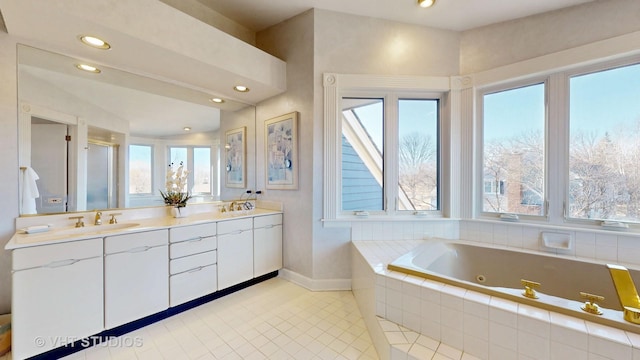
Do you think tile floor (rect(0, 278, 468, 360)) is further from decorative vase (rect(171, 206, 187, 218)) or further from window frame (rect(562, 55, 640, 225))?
window frame (rect(562, 55, 640, 225))

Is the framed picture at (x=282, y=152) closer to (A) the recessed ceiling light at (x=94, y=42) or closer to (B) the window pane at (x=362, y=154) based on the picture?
(B) the window pane at (x=362, y=154)

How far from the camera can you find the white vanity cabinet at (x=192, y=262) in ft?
6.30

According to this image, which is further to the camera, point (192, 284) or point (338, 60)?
point (338, 60)

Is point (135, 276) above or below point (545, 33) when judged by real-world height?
below

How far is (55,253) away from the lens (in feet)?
4.72

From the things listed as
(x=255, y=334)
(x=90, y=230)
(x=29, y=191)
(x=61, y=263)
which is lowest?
(x=255, y=334)

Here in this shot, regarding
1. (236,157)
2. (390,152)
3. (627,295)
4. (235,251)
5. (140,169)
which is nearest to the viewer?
(627,295)

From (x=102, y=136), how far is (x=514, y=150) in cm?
384

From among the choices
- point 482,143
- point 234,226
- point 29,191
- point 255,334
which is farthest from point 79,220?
point 482,143

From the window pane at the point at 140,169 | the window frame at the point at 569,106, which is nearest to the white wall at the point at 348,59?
the window frame at the point at 569,106

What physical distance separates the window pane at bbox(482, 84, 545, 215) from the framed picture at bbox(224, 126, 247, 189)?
273 centimetres

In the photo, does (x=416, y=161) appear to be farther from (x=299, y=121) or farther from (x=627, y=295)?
(x=627, y=295)

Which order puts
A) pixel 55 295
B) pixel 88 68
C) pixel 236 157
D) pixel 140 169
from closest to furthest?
pixel 55 295
pixel 88 68
pixel 140 169
pixel 236 157

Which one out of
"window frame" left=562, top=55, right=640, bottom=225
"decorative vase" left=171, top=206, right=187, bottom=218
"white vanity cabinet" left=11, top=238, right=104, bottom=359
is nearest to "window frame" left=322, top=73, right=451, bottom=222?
"window frame" left=562, top=55, right=640, bottom=225
